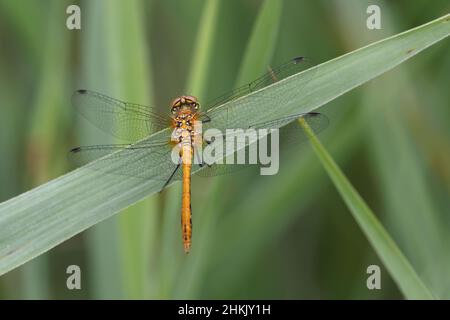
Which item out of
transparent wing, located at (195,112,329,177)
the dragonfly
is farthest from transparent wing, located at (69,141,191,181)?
transparent wing, located at (195,112,329,177)

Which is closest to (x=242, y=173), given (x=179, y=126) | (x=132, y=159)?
(x=179, y=126)

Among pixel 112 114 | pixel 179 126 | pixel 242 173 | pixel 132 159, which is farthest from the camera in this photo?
pixel 242 173

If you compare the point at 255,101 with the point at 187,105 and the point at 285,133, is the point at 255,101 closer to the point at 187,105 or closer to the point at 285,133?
the point at 285,133

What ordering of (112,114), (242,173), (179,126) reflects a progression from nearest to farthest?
(112,114)
(179,126)
(242,173)

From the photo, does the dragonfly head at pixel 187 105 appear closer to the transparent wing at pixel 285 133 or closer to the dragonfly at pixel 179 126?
the dragonfly at pixel 179 126

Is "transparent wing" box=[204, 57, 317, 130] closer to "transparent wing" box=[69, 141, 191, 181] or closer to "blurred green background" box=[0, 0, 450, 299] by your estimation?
"blurred green background" box=[0, 0, 450, 299]

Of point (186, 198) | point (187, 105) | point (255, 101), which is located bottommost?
point (186, 198)

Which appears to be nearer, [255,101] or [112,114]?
[255,101]

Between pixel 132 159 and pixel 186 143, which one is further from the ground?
pixel 186 143
